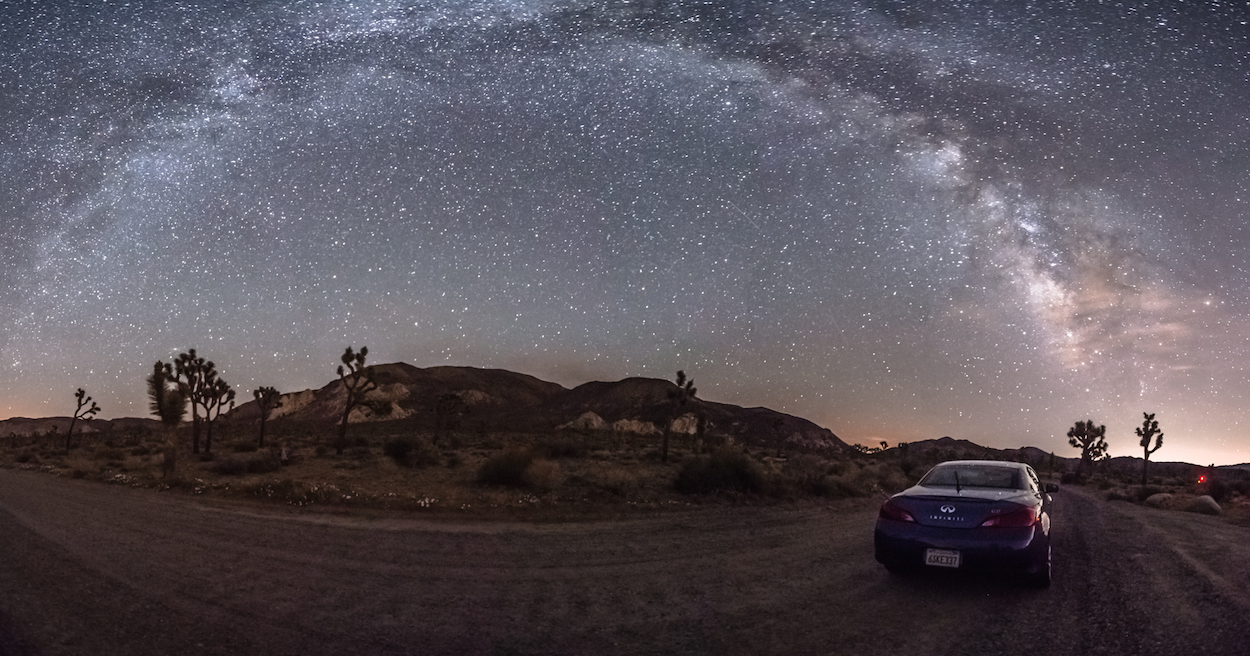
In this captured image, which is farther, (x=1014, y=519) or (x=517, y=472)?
(x=517, y=472)

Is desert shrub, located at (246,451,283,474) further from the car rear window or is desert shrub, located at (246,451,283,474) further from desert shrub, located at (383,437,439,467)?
the car rear window

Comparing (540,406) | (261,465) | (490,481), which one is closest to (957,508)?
(490,481)

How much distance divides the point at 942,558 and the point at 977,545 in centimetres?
40

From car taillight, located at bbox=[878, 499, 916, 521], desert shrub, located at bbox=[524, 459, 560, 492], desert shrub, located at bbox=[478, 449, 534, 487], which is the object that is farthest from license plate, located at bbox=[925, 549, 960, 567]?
desert shrub, located at bbox=[478, 449, 534, 487]

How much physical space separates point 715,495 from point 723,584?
34.9ft

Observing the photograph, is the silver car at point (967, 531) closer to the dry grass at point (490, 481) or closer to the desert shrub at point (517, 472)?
the dry grass at point (490, 481)

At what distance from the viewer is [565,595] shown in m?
6.89

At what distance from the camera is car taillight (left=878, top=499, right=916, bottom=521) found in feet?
24.5

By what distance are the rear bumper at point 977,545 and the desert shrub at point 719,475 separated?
11.2 m

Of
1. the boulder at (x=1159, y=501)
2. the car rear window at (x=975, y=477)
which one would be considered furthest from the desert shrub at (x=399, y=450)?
the boulder at (x=1159, y=501)

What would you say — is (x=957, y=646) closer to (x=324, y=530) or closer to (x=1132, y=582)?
(x=1132, y=582)

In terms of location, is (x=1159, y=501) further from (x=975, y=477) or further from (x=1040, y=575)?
(x=1040, y=575)

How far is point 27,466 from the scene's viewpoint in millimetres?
35156

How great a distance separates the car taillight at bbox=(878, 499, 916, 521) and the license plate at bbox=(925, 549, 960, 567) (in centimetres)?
42
